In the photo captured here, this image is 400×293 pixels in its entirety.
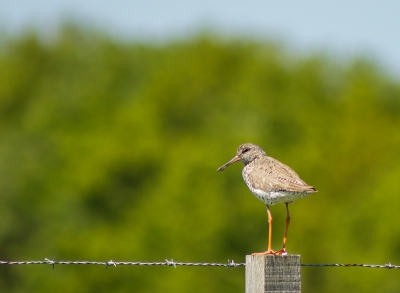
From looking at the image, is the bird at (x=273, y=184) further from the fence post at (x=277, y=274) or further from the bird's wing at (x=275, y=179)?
the fence post at (x=277, y=274)

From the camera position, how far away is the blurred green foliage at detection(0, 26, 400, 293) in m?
59.0

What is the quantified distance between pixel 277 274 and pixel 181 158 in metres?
61.0

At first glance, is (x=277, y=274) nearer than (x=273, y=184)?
Yes

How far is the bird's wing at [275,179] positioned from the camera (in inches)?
498

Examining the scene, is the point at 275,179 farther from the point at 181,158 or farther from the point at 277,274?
the point at 181,158

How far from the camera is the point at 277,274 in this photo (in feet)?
31.4

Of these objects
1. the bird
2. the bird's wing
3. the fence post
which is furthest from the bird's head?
the fence post

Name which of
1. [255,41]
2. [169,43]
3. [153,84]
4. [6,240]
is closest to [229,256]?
[6,240]

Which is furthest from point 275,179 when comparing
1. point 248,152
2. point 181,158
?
point 181,158

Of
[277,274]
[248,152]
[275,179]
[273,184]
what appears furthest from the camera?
[248,152]

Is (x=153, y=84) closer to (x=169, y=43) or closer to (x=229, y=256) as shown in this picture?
(x=169, y=43)

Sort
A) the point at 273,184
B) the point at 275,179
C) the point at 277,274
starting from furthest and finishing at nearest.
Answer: the point at 275,179
the point at 273,184
the point at 277,274

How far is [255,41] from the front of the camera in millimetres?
110312

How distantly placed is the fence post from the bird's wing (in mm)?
2840
